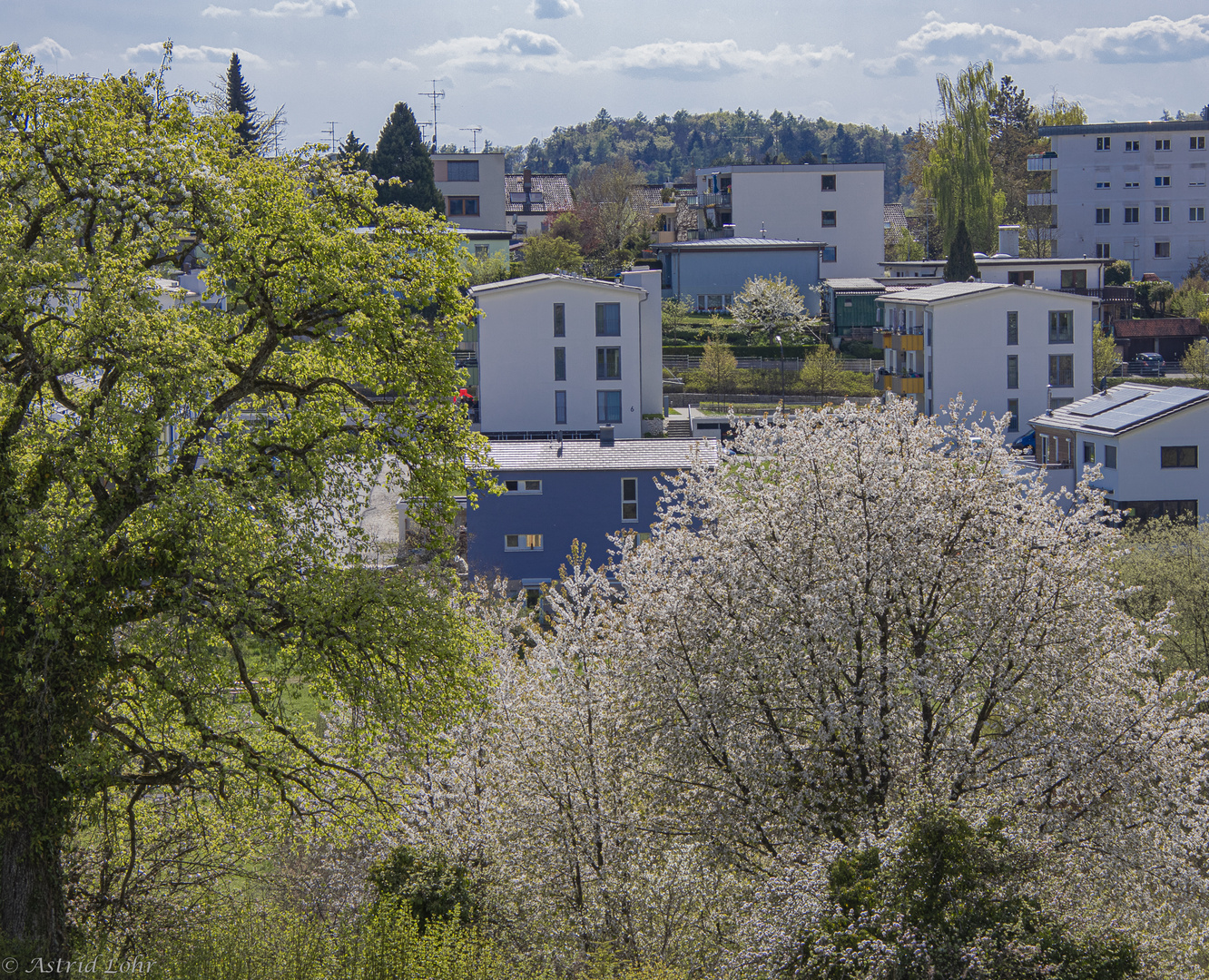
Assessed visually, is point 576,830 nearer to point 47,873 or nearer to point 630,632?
point 630,632

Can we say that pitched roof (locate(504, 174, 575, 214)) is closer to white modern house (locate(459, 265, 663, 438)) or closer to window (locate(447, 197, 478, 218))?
window (locate(447, 197, 478, 218))

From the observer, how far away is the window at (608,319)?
5359 centimetres

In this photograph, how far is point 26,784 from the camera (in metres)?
12.7

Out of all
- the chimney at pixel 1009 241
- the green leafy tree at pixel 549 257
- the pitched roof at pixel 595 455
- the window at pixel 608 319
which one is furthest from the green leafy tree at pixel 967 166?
the pitched roof at pixel 595 455

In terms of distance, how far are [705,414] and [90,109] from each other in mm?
45450

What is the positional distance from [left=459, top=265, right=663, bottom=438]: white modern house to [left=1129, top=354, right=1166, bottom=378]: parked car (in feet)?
121

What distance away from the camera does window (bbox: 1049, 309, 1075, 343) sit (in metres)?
55.0

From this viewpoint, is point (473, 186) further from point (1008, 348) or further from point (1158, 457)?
point (1158, 457)

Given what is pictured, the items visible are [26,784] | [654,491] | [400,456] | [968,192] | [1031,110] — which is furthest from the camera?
[1031,110]

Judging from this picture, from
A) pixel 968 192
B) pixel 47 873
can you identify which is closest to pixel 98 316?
pixel 47 873

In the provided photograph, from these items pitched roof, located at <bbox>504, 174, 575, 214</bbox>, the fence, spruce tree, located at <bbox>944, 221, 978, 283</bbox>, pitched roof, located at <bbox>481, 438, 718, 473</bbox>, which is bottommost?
pitched roof, located at <bbox>481, 438, 718, 473</bbox>

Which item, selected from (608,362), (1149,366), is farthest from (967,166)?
(608,362)

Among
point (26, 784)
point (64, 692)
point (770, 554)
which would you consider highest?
point (770, 554)

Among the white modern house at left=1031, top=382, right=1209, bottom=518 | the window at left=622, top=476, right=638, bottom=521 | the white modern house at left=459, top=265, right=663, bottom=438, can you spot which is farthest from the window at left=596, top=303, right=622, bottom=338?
the white modern house at left=1031, top=382, right=1209, bottom=518
